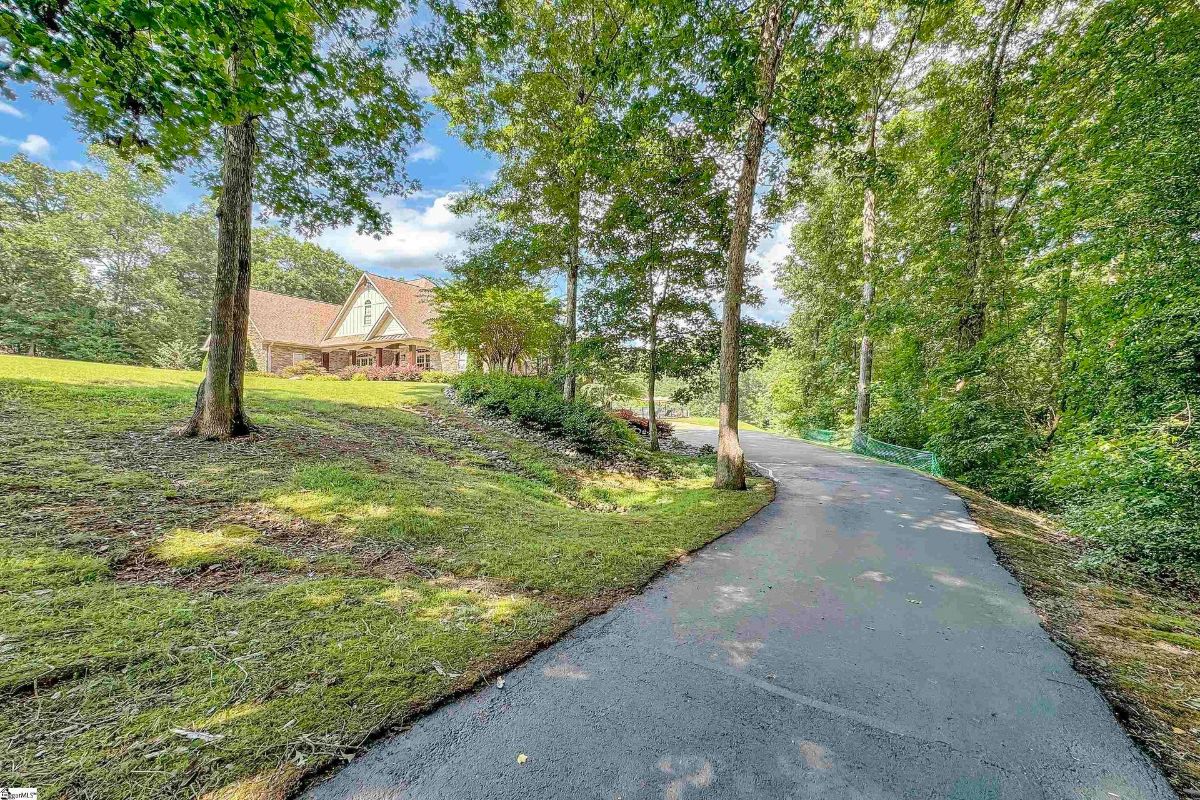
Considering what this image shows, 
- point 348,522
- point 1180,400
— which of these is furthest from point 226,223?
point 1180,400

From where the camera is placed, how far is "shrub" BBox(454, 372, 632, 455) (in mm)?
10461

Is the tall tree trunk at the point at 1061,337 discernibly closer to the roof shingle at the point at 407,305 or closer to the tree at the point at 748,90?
the tree at the point at 748,90

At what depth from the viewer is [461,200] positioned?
38.9ft

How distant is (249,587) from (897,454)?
16.7 m

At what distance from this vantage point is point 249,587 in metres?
2.83

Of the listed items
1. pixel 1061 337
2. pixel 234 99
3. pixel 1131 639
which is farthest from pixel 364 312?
pixel 1061 337

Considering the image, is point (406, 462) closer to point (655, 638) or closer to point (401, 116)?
point (655, 638)

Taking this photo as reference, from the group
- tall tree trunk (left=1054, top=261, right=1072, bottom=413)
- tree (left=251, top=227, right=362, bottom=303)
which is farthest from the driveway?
tree (left=251, top=227, right=362, bottom=303)

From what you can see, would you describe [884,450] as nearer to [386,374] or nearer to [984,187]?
[984,187]

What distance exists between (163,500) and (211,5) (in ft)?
13.6

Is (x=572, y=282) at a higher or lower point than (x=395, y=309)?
lower

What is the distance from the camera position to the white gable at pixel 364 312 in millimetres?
24688

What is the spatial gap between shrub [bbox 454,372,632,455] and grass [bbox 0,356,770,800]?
384cm

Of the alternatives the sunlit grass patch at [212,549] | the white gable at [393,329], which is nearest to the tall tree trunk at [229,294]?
the sunlit grass patch at [212,549]
